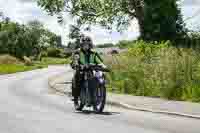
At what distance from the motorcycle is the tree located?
131ft

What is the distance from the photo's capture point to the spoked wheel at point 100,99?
52.9 ft

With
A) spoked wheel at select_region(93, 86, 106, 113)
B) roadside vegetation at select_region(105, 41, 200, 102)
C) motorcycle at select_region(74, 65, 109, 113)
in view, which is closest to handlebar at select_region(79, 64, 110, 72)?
motorcycle at select_region(74, 65, 109, 113)

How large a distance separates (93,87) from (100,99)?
1.13 feet

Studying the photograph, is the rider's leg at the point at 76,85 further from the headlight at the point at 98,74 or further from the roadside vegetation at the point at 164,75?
the roadside vegetation at the point at 164,75

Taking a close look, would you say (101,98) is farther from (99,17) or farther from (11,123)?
(99,17)

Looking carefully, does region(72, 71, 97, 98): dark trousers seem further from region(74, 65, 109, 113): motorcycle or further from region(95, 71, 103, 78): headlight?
region(95, 71, 103, 78): headlight

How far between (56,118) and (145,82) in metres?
7.77

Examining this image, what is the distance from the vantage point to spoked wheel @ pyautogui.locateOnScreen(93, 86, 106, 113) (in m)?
16.1

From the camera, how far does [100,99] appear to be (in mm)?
16312

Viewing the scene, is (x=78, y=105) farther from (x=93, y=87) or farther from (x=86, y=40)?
(x=86, y=40)

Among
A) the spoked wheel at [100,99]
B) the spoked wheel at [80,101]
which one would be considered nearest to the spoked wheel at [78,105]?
the spoked wheel at [80,101]

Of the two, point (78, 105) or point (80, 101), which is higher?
point (80, 101)

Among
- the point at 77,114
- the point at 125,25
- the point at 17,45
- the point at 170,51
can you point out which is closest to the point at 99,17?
the point at 125,25

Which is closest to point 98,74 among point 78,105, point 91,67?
point 91,67
